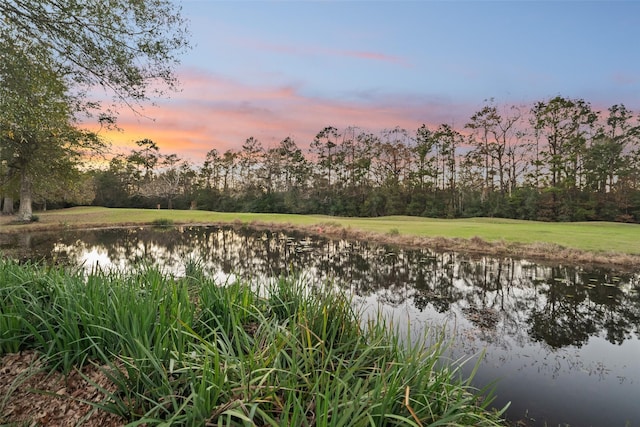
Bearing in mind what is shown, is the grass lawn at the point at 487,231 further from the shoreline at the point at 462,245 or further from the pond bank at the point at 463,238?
the shoreline at the point at 462,245

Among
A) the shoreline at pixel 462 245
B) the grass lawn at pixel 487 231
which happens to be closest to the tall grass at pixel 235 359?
the shoreline at pixel 462 245

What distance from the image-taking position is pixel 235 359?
109 inches

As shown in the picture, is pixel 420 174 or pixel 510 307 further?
pixel 420 174

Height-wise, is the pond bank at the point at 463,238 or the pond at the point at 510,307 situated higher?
the pond bank at the point at 463,238

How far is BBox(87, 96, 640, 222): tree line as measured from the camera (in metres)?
34.8

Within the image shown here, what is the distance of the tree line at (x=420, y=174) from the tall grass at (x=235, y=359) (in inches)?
1529

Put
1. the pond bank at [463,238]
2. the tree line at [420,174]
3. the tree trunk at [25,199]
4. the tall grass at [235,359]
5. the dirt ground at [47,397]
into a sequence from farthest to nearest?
the tree line at [420,174] < the tree trunk at [25,199] < the pond bank at [463,238] < the dirt ground at [47,397] < the tall grass at [235,359]

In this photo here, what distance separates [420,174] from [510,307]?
Result: 3862 centimetres

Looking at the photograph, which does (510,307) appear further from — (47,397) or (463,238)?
(463,238)

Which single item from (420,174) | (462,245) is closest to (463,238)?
(462,245)

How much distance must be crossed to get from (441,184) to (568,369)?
1737 inches

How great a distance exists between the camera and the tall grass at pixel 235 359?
7.59 feet

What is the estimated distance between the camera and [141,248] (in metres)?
18.1

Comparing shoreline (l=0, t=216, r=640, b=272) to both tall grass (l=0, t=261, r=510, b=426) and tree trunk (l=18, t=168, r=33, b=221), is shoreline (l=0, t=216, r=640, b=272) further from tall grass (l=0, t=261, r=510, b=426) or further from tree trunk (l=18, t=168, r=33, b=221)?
tall grass (l=0, t=261, r=510, b=426)
